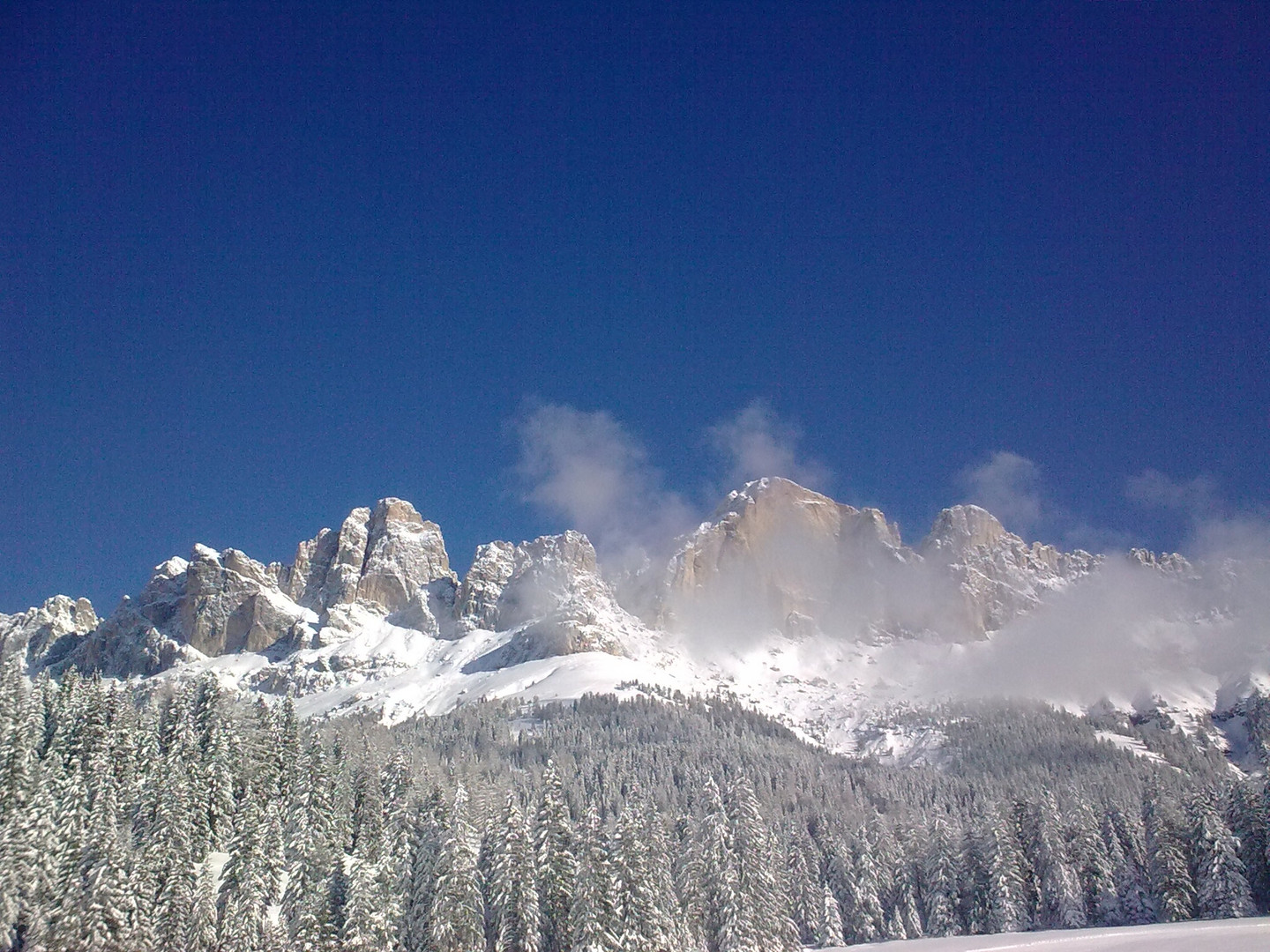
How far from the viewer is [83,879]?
175 feet

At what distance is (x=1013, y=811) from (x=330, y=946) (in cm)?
6749

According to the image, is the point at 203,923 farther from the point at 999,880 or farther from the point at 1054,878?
the point at 1054,878

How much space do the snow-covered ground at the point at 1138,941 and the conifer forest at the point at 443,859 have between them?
14.3 meters

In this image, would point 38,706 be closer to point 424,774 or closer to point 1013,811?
point 424,774

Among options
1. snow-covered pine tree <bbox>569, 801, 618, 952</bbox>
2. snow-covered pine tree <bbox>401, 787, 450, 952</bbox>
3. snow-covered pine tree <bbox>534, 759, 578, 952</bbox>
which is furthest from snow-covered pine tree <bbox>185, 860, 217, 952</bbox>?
snow-covered pine tree <bbox>569, 801, 618, 952</bbox>

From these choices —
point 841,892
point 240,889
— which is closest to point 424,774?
point 240,889

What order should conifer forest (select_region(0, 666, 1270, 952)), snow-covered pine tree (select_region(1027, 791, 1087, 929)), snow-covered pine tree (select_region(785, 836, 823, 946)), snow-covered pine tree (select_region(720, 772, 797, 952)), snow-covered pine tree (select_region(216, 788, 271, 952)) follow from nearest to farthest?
1. conifer forest (select_region(0, 666, 1270, 952))
2. snow-covered pine tree (select_region(216, 788, 271, 952))
3. snow-covered pine tree (select_region(720, 772, 797, 952))
4. snow-covered pine tree (select_region(1027, 791, 1087, 929))
5. snow-covered pine tree (select_region(785, 836, 823, 946))

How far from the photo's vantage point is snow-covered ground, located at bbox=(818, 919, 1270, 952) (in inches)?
1650

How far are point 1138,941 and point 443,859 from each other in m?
38.8

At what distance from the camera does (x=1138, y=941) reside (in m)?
47.3

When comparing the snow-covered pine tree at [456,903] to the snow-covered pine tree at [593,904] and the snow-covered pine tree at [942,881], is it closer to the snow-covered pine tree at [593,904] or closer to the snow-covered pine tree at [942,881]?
the snow-covered pine tree at [593,904]

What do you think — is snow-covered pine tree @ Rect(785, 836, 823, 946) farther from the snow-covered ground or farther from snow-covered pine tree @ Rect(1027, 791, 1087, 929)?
the snow-covered ground

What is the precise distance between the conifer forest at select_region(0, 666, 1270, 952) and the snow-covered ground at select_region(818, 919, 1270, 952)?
14.3 m

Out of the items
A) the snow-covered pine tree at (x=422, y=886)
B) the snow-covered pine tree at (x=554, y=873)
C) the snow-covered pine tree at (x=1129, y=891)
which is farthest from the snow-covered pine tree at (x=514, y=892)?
the snow-covered pine tree at (x=1129, y=891)
